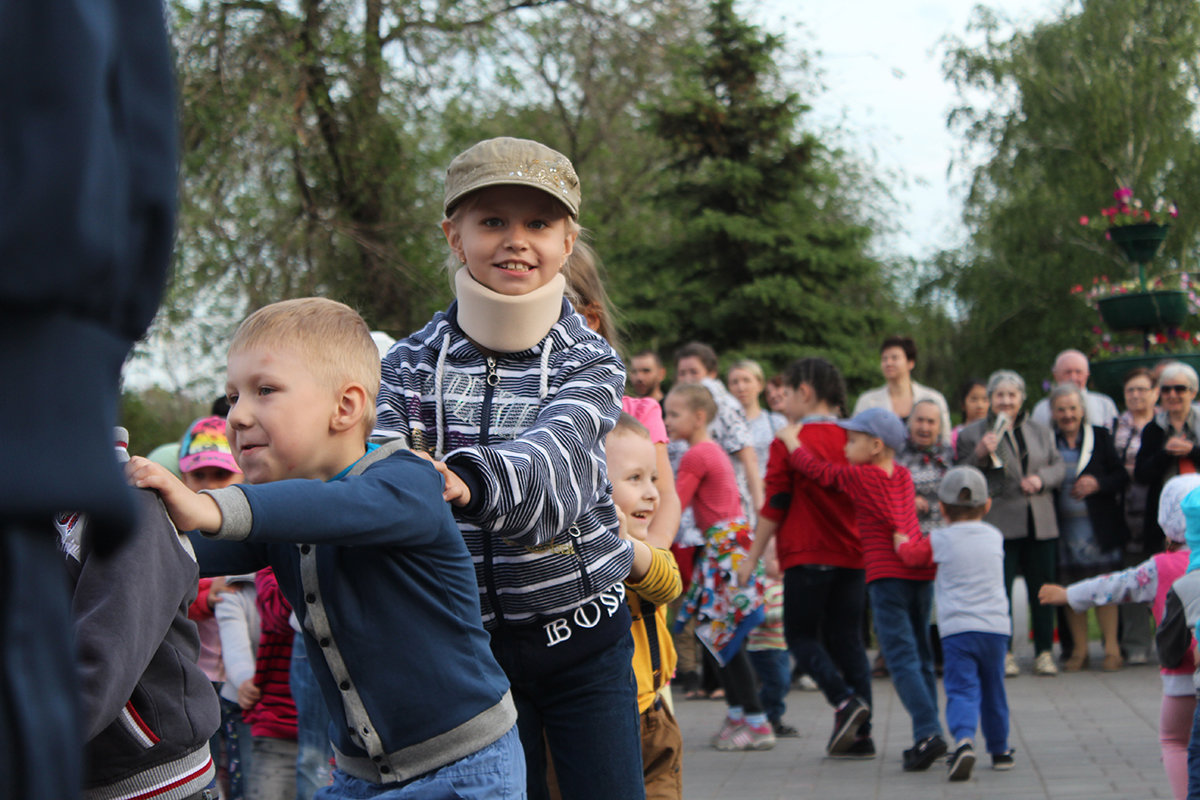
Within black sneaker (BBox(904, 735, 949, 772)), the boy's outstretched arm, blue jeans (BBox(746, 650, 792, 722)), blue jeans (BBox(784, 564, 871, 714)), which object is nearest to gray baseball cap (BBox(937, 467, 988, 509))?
blue jeans (BBox(784, 564, 871, 714))

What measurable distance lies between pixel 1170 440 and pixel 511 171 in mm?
7975

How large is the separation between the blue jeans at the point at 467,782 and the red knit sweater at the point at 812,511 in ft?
16.6

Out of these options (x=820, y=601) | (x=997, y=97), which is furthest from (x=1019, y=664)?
(x=997, y=97)

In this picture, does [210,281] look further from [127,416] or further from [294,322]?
[294,322]

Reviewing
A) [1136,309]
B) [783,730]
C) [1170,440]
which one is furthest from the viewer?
[1136,309]

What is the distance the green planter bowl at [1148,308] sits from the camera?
1295cm

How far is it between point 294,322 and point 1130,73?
3273cm

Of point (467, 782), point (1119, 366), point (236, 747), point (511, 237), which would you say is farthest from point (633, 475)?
point (1119, 366)

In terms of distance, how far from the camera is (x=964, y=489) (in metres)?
6.82

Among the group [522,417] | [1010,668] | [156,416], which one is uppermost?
[156,416]

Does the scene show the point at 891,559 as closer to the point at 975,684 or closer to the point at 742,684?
the point at 975,684

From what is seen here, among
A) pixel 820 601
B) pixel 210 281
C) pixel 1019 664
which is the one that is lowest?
pixel 1019 664

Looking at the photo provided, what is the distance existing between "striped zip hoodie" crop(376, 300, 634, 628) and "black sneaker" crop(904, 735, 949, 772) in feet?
13.7

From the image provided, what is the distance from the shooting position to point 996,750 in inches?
258
